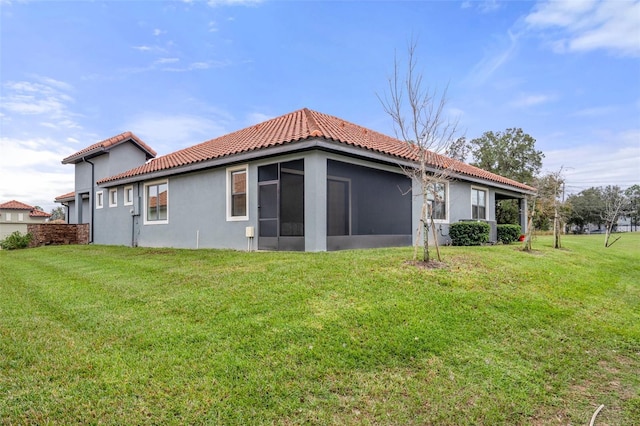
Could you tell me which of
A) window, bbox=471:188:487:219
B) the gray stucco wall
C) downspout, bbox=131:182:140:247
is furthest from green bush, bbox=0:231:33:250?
window, bbox=471:188:487:219

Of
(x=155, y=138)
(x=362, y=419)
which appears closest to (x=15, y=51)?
(x=155, y=138)

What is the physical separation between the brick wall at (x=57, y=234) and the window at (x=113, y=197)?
10.0 ft

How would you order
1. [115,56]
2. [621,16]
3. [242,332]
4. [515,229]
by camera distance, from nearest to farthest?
1. [242,332]
2. [621,16]
3. [115,56]
4. [515,229]

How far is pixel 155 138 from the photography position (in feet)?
67.1

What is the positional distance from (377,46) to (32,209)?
4480cm

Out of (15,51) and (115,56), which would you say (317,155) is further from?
(15,51)

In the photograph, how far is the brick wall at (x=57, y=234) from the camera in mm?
18938

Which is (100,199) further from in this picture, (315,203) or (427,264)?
(427,264)

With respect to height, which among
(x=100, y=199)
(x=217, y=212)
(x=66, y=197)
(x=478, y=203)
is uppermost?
(x=66, y=197)

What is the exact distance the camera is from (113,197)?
18.1 metres

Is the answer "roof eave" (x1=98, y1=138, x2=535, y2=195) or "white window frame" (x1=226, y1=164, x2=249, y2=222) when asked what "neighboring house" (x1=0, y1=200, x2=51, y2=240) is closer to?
"roof eave" (x1=98, y1=138, x2=535, y2=195)

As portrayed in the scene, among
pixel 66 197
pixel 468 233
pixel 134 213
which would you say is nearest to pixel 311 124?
pixel 468 233

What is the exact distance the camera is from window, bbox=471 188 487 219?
54.8 feet

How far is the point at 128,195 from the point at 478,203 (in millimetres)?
16382
